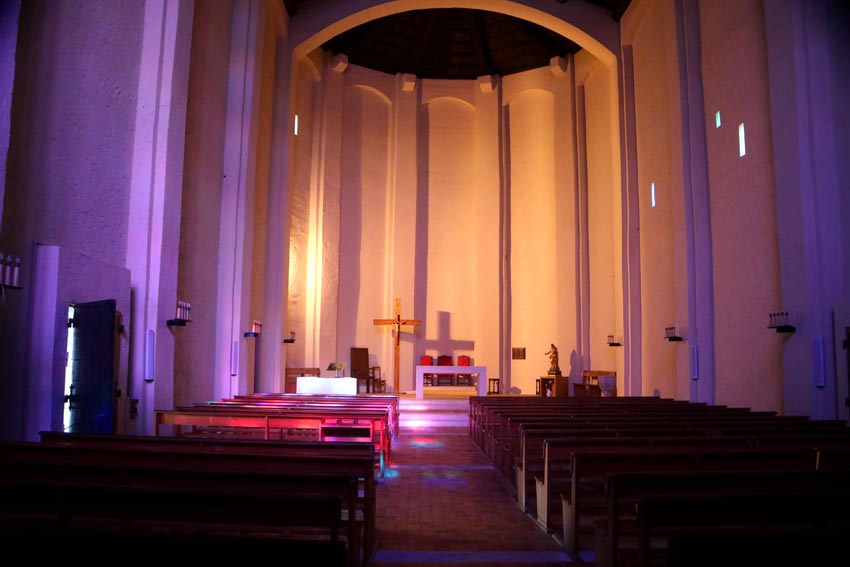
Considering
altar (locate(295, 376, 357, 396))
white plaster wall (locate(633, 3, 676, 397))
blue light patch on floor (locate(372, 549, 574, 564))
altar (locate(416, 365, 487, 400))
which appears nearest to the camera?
blue light patch on floor (locate(372, 549, 574, 564))

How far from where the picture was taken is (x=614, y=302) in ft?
51.3

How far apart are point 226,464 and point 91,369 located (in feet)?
10.8

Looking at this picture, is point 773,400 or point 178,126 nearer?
point 178,126

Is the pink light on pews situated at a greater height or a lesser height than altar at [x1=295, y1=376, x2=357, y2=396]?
lesser

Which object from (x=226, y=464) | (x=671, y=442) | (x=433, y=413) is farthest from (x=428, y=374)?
(x=226, y=464)

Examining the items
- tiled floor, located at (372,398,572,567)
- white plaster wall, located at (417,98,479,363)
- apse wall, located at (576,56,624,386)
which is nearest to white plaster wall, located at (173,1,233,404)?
tiled floor, located at (372,398,572,567)

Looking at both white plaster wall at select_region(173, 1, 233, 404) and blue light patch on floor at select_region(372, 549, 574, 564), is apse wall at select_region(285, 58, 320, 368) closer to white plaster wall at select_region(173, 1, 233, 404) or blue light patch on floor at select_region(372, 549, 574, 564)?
white plaster wall at select_region(173, 1, 233, 404)

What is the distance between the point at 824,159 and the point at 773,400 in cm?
315

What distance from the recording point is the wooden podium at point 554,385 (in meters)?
15.4

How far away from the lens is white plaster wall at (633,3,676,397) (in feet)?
41.0

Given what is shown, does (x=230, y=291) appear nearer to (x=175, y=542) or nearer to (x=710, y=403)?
(x=710, y=403)

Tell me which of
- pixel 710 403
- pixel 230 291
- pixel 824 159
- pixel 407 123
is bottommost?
pixel 710 403

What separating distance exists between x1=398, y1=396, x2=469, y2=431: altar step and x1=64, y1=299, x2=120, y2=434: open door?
238 inches

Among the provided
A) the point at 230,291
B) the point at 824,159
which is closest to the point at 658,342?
the point at 824,159
